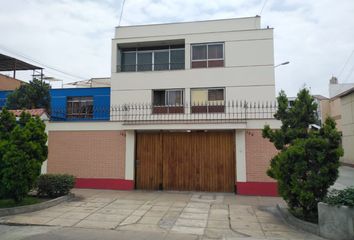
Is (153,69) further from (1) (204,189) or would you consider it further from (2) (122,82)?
(1) (204,189)

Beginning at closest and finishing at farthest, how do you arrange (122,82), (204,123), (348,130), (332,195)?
(332,195) < (204,123) < (122,82) < (348,130)

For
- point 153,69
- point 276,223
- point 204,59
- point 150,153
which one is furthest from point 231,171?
point 153,69

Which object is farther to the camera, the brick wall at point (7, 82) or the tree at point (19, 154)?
the brick wall at point (7, 82)

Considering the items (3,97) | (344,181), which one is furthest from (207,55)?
(3,97)

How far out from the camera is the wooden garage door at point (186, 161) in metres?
12.4

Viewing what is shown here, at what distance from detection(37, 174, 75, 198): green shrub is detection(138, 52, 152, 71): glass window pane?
11.4m

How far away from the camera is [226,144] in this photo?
12484 mm

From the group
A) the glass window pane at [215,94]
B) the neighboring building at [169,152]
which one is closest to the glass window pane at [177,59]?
the glass window pane at [215,94]

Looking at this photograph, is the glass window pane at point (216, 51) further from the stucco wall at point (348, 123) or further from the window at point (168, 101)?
the stucco wall at point (348, 123)

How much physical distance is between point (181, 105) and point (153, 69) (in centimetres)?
340

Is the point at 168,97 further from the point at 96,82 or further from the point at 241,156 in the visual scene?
the point at 96,82

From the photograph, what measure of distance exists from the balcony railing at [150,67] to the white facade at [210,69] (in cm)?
68

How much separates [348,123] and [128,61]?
19.5 metres

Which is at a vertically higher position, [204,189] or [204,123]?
[204,123]
